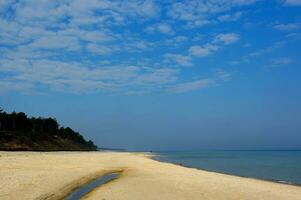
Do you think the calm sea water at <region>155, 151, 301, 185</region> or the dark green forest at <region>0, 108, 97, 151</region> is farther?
the dark green forest at <region>0, 108, 97, 151</region>

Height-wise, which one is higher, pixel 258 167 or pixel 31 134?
pixel 31 134

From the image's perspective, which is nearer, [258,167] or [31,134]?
[258,167]

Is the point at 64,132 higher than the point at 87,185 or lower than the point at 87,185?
higher

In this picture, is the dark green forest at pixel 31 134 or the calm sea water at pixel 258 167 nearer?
the calm sea water at pixel 258 167

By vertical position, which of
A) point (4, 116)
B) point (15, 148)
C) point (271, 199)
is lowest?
point (271, 199)

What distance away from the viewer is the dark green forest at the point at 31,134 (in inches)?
4390

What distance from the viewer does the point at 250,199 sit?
73.3 ft

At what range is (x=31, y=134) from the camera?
12675cm

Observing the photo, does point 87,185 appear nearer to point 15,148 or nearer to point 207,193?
point 207,193

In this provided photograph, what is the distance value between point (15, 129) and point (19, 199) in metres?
113

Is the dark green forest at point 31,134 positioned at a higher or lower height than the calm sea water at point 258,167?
higher

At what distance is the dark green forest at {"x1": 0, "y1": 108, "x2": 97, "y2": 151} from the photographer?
112 metres

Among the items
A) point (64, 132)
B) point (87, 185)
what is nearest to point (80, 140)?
point (64, 132)

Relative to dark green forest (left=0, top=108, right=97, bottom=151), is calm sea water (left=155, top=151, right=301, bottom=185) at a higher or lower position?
lower
